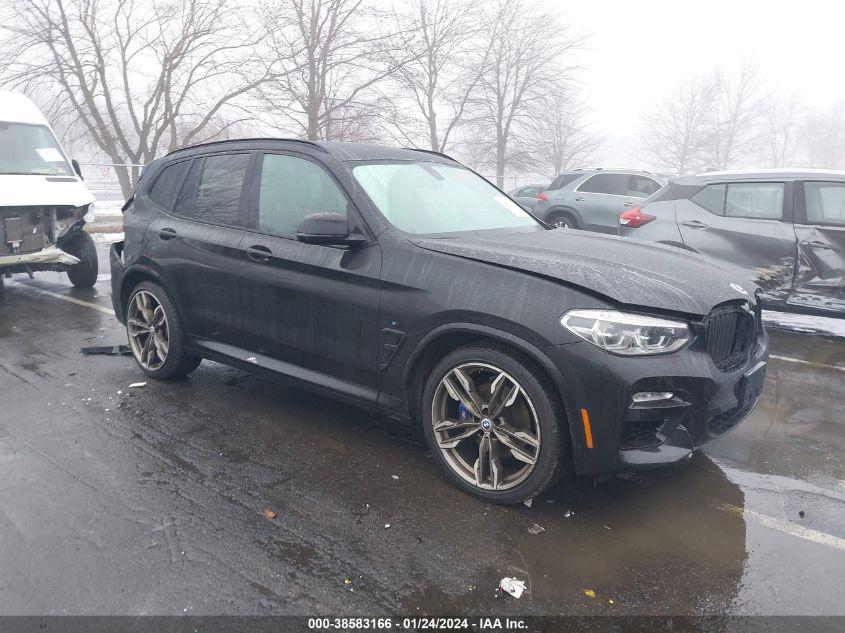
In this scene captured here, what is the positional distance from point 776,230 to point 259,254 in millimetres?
5191

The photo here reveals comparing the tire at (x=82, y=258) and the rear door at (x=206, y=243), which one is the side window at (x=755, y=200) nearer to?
the rear door at (x=206, y=243)

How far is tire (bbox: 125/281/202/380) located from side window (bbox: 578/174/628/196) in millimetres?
10032

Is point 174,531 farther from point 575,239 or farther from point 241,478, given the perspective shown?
point 575,239

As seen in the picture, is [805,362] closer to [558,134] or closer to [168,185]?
[168,185]

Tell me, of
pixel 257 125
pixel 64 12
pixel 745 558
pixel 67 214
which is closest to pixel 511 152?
pixel 257 125

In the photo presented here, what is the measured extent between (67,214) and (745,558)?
329 inches

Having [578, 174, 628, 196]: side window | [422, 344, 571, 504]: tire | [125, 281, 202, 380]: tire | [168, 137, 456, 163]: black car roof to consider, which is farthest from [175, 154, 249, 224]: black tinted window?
[578, 174, 628, 196]: side window

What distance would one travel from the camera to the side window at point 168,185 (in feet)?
15.3

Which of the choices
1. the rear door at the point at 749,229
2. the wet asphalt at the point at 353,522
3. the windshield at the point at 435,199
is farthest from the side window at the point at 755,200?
the windshield at the point at 435,199

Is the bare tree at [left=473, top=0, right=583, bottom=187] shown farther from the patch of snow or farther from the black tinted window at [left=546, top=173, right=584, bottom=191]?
the patch of snow

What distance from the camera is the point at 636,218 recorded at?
7.09m

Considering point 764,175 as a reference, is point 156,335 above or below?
below

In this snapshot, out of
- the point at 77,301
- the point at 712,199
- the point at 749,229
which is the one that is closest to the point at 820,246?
the point at 749,229

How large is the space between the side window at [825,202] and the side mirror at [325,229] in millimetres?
5145
